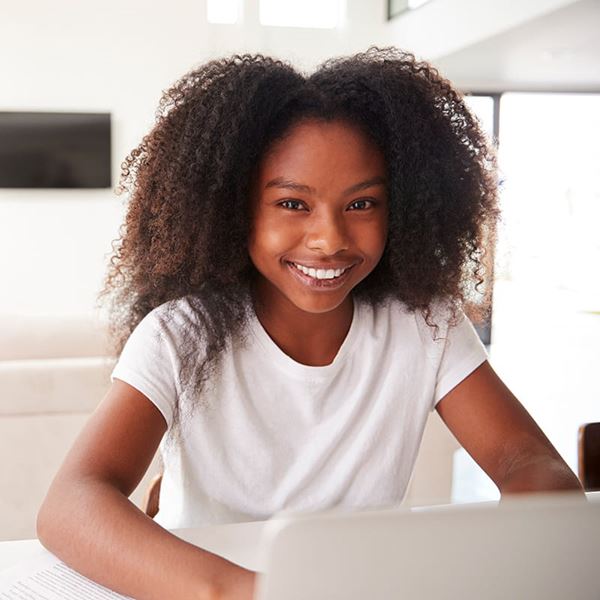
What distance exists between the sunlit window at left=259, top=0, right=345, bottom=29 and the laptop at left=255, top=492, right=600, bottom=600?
723 cm

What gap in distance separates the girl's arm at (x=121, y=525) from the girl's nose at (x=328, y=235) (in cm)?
28

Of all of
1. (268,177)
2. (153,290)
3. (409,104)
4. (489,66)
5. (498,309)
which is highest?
(489,66)

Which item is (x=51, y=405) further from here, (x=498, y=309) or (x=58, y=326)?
(x=498, y=309)

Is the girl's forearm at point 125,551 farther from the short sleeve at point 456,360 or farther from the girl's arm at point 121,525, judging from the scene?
the short sleeve at point 456,360

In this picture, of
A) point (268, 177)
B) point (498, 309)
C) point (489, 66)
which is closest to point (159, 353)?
point (268, 177)

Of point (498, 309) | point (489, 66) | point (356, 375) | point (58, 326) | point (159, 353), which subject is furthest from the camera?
point (498, 309)

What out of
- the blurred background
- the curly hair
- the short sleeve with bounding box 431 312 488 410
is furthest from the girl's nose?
the blurred background

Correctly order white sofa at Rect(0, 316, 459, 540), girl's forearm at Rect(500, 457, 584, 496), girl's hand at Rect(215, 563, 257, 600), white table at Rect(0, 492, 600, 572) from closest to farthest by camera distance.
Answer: girl's hand at Rect(215, 563, 257, 600) → white table at Rect(0, 492, 600, 572) → girl's forearm at Rect(500, 457, 584, 496) → white sofa at Rect(0, 316, 459, 540)

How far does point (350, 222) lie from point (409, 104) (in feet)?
0.66

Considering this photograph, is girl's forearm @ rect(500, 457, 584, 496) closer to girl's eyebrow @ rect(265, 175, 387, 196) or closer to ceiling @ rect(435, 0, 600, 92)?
girl's eyebrow @ rect(265, 175, 387, 196)

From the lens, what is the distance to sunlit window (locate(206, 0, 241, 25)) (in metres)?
7.37

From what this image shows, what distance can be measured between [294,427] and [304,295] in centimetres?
18

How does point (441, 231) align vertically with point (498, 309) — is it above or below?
above

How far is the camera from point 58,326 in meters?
2.79
